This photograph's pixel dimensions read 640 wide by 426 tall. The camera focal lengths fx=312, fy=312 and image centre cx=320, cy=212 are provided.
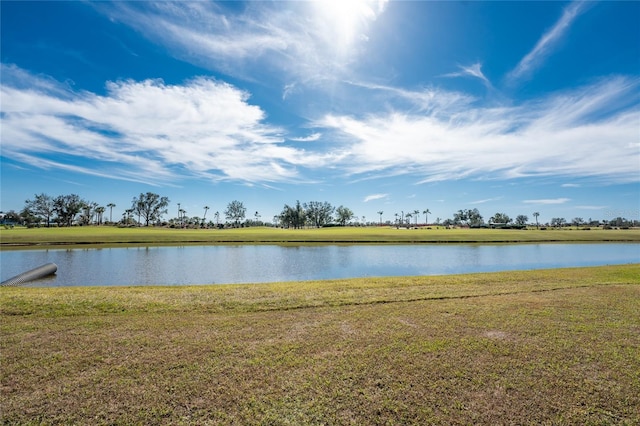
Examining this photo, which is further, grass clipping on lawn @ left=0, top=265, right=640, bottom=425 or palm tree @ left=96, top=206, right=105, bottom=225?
palm tree @ left=96, top=206, right=105, bottom=225

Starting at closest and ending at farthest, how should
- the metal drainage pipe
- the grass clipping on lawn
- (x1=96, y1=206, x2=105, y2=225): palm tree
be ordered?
the grass clipping on lawn
the metal drainage pipe
(x1=96, y1=206, x2=105, y2=225): palm tree

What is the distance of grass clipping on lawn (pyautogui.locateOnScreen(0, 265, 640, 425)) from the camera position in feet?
13.4

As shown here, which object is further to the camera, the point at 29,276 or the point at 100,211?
the point at 100,211

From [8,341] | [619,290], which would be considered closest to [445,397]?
[8,341]

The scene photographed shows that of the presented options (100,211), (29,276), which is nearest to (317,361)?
(29,276)

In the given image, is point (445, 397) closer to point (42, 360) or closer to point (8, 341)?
point (42, 360)

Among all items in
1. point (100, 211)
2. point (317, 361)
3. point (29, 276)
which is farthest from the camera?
point (100, 211)

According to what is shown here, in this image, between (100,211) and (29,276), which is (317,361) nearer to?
(29,276)

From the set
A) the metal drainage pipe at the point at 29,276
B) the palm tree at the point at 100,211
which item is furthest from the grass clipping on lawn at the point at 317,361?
the palm tree at the point at 100,211

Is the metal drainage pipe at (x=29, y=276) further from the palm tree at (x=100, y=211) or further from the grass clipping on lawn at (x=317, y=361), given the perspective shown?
the palm tree at (x=100, y=211)

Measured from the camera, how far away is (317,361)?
17.7ft

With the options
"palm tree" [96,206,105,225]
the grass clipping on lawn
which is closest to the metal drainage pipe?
the grass clipping on lawn

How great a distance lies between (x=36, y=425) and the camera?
12.5ft

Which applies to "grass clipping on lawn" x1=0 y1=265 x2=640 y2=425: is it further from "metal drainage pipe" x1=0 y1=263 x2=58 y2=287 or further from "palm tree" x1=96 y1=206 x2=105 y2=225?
"palm tree" x1=96 y1=206 x2=105 y2=225
